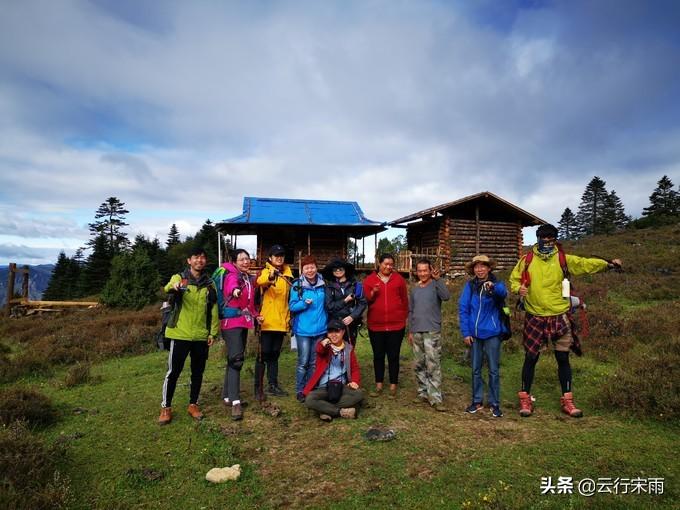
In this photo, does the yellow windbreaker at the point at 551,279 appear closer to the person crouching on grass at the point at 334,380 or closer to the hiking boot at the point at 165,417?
the person crouching on grass at the point at 334,380

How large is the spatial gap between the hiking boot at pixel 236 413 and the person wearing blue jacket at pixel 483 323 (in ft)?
9.55

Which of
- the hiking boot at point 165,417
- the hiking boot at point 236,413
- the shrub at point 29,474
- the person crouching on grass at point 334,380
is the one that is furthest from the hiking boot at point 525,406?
the shrub at point 29,474

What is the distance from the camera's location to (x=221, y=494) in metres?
3.29

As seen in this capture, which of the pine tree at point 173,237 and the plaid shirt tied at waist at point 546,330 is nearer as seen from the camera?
the plaid shirt tied at waist at point 546,330

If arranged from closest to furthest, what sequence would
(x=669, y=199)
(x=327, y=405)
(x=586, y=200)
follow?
(x=327, y=405), (x=669, y=199), (x=586, y=200)

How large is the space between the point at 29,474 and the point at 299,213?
751 inches

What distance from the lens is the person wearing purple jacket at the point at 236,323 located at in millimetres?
4996

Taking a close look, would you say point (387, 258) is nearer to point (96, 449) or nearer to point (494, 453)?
point (494, 453)

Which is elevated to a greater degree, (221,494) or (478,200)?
→ (478,200)

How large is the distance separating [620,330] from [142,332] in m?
12.1

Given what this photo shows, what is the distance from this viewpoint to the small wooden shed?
21.3m

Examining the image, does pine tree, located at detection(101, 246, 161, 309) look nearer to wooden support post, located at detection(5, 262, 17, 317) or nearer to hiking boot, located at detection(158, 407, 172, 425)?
wooden support post, located at detection(5, 262, 17, 317)

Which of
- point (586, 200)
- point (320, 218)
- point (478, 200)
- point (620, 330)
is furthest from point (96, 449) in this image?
point (586, 200)

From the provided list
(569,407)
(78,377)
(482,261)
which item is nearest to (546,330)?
(569,407)
